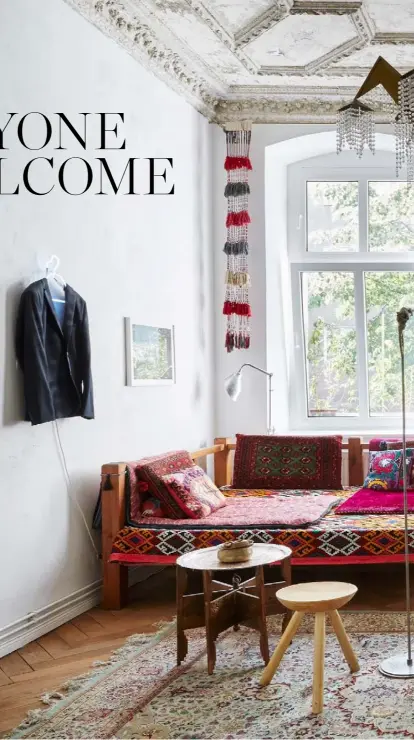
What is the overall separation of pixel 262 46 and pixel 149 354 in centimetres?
203

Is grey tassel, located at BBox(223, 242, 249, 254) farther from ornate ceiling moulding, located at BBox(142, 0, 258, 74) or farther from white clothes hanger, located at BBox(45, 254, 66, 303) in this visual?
white clothes hanger, located at BBox(45, 254, 66, 303)

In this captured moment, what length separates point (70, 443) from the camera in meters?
4.27

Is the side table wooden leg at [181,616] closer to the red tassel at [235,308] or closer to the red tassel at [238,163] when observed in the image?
the red tassel at [235,308]

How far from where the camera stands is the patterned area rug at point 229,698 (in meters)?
2.73

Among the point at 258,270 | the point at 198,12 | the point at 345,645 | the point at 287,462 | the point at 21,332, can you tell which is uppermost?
the point at 198,12

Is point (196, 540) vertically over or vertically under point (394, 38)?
under

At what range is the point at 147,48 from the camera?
5.08 meters

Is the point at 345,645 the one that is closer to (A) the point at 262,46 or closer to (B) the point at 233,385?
(B) the point at 233,385

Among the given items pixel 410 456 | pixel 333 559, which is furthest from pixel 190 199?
pixel 333 559

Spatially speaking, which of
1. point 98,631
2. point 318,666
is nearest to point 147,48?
point 98,631

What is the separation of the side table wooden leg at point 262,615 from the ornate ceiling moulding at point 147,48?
2.88 metres

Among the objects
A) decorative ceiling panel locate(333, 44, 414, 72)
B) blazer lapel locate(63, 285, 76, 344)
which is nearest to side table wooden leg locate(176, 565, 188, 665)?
blazer lapel locate(63, 285, 76, 344)

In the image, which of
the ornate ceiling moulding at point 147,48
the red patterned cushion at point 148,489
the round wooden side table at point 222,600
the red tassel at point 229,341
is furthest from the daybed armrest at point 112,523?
the ornate ceiling moulding at point 147,48

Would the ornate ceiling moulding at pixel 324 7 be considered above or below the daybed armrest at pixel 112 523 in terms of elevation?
above
